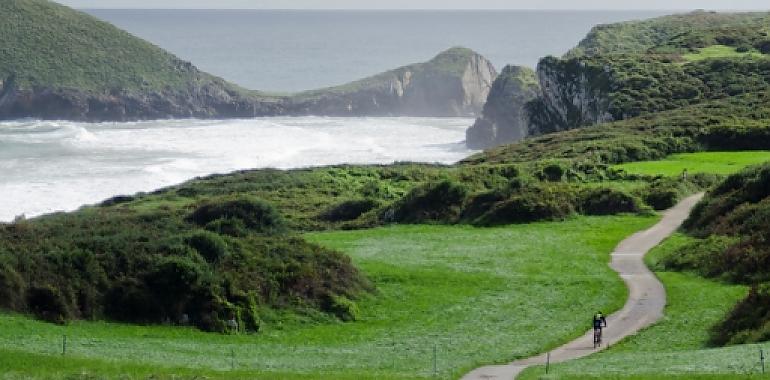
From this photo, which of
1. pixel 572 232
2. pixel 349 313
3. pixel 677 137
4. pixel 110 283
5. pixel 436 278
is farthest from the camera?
pixel 677 137

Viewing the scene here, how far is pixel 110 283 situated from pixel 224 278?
131 inches

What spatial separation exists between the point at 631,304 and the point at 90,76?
138 m

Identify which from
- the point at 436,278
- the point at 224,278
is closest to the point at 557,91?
the point at 436,278

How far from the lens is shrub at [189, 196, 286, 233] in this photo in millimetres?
47281

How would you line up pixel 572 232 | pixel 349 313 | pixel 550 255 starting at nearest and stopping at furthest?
pixel 349 313, pixel 550 255, pixel 572 232

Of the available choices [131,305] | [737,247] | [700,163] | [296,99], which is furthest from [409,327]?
[296,99]

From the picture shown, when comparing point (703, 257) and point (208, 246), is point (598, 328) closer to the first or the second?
point (703, 257)

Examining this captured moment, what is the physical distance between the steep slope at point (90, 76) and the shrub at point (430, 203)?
105 m

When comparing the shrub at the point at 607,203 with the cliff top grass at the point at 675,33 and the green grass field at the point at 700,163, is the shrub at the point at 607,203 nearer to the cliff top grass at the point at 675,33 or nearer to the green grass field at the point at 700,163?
the green grass field at the point at 700,163

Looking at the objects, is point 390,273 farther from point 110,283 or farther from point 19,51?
point 19,51

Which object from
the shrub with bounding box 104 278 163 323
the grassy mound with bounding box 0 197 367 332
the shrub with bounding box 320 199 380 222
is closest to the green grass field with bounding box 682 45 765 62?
the shrub with bounding box 320 199 380 222

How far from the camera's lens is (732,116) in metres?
78.0

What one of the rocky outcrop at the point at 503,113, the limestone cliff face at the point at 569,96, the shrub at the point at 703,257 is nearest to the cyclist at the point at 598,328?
the shrub at the point at 703,257

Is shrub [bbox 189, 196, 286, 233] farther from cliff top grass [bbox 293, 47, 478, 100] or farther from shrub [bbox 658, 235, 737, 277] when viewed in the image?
cliff top grass [bbox 293, 47, 478, 100]
